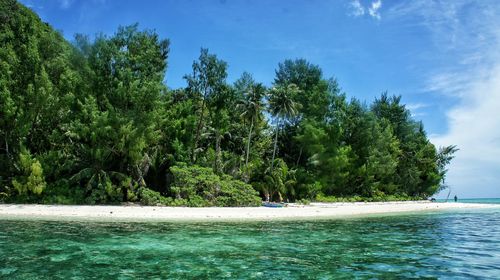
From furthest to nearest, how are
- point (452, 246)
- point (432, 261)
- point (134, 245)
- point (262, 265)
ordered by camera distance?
point (452, 246) → point (134, 245) → point (432, 261) → point (262, 265)

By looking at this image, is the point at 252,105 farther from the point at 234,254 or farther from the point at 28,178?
the point at 234,254

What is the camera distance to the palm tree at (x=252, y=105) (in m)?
48.6

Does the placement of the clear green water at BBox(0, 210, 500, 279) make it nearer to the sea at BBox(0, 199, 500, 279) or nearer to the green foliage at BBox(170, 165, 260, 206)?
the sea at BBox(0, 199, 500, 279)

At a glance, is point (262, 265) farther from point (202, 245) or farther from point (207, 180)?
point (207, 180)

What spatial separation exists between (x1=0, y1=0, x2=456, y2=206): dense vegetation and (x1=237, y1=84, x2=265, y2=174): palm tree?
0.53 ft

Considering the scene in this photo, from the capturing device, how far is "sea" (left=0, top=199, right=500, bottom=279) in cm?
1028

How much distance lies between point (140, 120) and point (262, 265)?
27.2 meters

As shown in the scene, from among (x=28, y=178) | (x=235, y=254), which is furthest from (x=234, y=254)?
(x=28, y=178)

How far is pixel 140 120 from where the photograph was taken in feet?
118

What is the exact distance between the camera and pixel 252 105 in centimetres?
4853

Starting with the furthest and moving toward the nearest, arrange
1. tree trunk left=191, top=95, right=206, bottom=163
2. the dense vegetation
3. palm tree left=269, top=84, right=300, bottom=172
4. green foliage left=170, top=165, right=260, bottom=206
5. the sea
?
palm tree left=269, top=84, right=300, bottom=172, tree trunk left=191, top=95, right=206, bottom=163, green foliage left=170, top=165, right=260, bottom=206, the dense vegetation, the sea

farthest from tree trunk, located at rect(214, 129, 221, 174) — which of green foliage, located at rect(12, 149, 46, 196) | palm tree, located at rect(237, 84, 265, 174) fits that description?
green foliage, located at rect(12, 149, 46, 196)

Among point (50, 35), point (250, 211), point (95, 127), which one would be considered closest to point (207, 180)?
point (250, 211)

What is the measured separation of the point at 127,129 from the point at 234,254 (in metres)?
23.3
